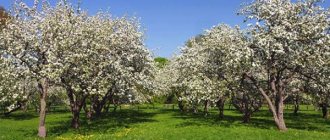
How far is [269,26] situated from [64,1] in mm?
16858

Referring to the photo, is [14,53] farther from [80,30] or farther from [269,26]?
[269,26]

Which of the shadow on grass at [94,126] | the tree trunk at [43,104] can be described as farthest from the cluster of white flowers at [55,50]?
the shadow on grass at [94,126]

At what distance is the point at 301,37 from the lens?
33.0 meters

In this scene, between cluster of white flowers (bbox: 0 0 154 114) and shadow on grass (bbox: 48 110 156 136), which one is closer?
cluster of white flowers (bbox: 0 0 154 114)

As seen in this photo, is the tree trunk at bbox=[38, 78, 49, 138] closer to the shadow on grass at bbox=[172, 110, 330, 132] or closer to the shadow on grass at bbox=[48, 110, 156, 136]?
the shadow on grass at bbox=[48, 110, 156, 136]

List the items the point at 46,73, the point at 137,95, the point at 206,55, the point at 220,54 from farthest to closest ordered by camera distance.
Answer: the point at 137,95
the point at 206,55
the point at 220,54
the point at 46,73

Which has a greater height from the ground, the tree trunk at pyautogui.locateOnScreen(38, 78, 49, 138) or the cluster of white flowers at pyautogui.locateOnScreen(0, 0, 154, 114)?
the cluster of white flowers at pyautogui.locateOnScreen(0, 0, 154, 114)

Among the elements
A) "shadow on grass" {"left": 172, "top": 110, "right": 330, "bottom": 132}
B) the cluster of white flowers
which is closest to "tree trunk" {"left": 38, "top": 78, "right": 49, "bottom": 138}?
the cluster of white flowers

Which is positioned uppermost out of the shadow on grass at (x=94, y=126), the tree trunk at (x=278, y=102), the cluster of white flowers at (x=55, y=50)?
the cluster of white flowers at (x=55, y=50)

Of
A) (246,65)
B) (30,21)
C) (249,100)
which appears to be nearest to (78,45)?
(30,21)

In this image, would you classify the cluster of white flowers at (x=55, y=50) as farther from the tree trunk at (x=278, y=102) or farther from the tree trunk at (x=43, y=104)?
the tree trunk at (x=278, y=102)

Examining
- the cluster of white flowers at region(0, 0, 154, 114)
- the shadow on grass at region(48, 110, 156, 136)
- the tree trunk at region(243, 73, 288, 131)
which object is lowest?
the shadow on grass at region(48, 110, 156, 136)

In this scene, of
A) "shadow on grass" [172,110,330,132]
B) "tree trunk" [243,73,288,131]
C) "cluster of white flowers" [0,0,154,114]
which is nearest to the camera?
"cluster of white flowers" [0,0,154,114]

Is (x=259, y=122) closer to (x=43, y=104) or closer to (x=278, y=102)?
(x=278, y=102)
